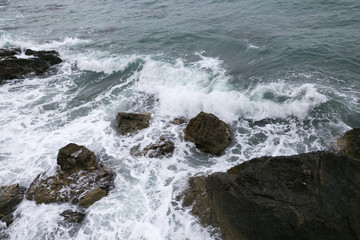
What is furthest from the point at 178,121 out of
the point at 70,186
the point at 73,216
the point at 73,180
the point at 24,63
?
the point at 24,63

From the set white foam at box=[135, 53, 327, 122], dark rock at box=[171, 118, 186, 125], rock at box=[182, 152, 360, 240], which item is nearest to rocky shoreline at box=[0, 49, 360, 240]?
rock at box=[182, 152, 360, 240]

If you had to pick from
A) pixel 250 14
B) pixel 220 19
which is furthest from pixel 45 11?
pixel 250 14

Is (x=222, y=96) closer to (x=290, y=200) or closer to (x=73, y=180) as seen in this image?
(x=290, y=200)

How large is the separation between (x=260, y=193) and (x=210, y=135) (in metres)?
3.35

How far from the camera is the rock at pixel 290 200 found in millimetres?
4402

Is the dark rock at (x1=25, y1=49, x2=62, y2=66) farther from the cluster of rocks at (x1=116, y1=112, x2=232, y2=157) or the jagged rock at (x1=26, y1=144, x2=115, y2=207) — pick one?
the cluster of rocks at (x1=116, y1=112, x2=232, y2=157)

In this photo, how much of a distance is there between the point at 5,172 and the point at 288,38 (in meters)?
15.1

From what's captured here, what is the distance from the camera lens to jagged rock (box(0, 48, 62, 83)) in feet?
46.7

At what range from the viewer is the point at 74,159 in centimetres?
757

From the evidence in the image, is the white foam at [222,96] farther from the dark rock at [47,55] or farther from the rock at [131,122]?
the dark rock at [47,55]

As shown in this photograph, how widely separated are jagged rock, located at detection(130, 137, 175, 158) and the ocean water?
0.67ft

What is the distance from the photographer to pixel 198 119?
8.44 meters

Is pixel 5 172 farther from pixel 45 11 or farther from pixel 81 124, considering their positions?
pixel 45 11

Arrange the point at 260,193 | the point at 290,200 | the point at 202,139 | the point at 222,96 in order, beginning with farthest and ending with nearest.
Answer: the point at 222,96 < the point at 202,139 < the point at 260,193 < the point at 290,200
